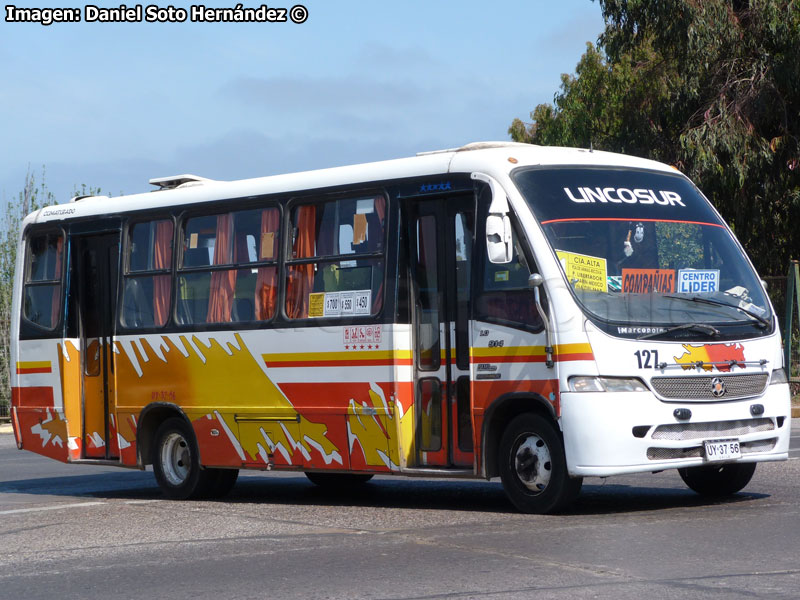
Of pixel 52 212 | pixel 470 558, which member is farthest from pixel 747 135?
pixel 470 558

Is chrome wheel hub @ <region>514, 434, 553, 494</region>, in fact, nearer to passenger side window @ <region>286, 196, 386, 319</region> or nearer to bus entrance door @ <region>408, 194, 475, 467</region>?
bus entrance door @ <region>408, 194, 475, 467</region>

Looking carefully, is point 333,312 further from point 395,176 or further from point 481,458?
point 481,458

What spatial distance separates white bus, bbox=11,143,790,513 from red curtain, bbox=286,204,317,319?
3 centimetres

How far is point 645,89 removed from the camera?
33.0m

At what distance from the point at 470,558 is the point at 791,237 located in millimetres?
24477

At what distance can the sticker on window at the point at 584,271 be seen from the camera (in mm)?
10648

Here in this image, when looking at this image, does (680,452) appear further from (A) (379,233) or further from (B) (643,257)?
(A) (379,233)

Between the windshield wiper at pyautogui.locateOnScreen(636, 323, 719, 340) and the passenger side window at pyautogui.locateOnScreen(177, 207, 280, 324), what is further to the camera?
the passenger side window at pyautogui.locateOnScreen(177, 207, 280, 324)

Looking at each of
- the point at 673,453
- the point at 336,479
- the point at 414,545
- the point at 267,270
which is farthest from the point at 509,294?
the point at 336,479

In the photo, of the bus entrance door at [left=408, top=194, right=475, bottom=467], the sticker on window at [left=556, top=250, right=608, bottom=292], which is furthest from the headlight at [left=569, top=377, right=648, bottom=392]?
the bus entrance door at [left=408, top=194, right=475, bottom=467]

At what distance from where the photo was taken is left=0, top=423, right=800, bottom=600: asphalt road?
757cm

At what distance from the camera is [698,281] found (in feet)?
36.5

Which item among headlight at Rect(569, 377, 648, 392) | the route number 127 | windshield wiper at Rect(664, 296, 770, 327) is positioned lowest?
headlight at Rect(569, 377, 648, 392)

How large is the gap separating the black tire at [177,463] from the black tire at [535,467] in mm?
4054
